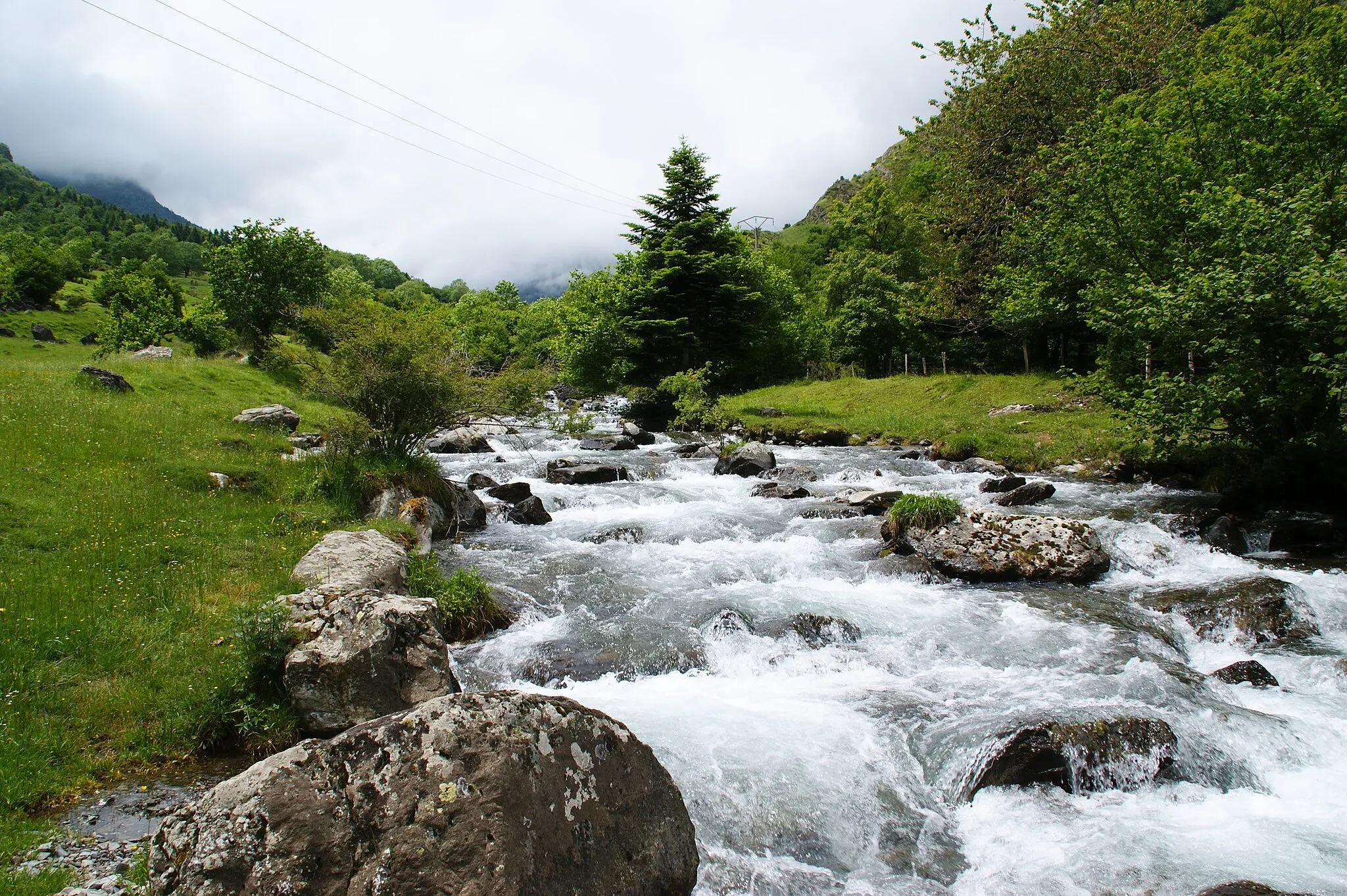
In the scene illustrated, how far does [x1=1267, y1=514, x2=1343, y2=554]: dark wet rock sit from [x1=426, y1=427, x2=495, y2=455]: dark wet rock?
2554cm

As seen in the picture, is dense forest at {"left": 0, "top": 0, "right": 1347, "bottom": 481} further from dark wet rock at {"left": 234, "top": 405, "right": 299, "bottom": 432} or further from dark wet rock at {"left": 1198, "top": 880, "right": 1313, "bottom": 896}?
dark wet rock at {"left": 1198, "top": 880, "right": 1313, "bottom": 896}

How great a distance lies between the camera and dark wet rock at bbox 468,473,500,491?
786 inches

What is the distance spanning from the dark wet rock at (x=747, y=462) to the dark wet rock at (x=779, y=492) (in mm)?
3088

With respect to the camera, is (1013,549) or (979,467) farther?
(979,467)

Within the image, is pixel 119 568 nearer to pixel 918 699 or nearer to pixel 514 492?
pixel 514 492

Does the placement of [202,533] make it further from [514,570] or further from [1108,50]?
[1108,50]

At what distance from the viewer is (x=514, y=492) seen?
Answer: 18.7 m

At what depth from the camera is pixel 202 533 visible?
10.8 m

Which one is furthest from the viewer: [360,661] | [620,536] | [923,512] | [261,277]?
[261,277]


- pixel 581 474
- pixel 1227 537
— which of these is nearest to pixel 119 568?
pixel 581 474

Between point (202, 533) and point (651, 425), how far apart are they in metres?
32.1

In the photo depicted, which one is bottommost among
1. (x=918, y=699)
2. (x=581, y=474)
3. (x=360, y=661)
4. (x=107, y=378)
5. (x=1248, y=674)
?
(x=918, y=699)

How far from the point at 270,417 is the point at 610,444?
14302 millimetres

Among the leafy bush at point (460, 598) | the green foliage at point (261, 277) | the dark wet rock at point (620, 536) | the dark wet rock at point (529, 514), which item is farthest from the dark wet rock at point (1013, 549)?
the green foliage at point (261, 277)
